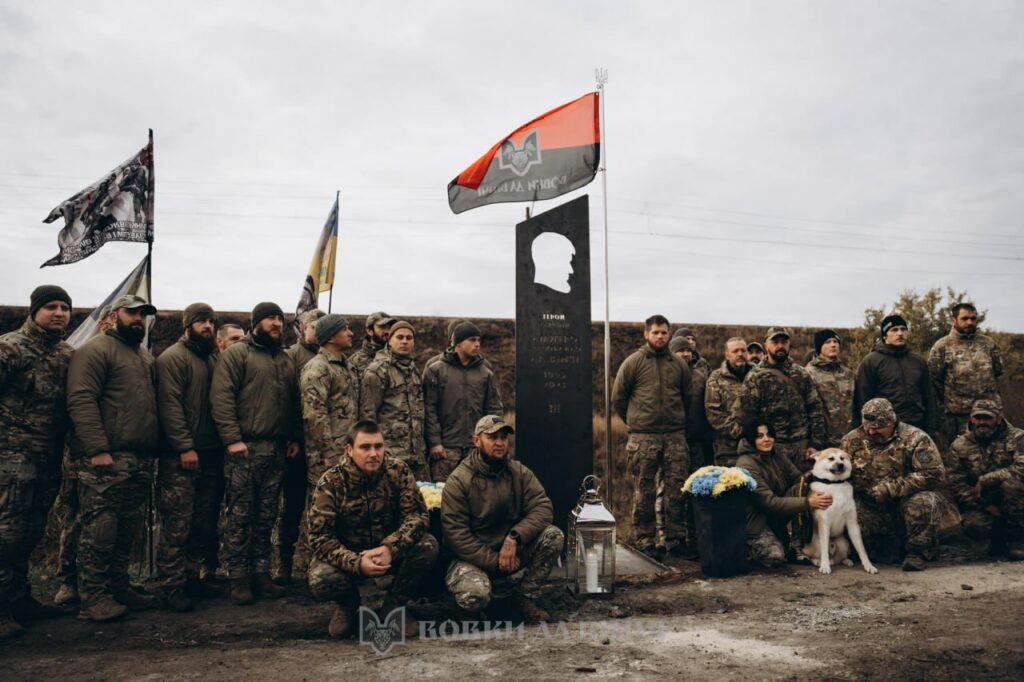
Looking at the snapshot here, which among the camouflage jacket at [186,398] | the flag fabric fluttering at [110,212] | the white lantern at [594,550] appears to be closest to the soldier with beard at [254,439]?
the camouflage jacket at [186,398]

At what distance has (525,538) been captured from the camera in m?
4.85

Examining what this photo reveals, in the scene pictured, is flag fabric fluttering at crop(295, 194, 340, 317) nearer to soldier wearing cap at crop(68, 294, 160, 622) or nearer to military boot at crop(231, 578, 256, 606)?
soldier wearing cap at crop(68, 294, 160, 622)

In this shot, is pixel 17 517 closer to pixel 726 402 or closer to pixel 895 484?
pixel 726 402

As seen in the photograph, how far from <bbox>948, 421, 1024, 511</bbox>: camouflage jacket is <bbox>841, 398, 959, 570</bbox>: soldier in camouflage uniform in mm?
544

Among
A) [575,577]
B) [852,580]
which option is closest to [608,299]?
[575,577]

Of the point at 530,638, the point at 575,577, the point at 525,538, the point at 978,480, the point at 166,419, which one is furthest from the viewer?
the point at 978,480

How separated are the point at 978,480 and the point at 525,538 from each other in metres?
4.59

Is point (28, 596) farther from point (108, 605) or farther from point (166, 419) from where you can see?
point (166, 419)

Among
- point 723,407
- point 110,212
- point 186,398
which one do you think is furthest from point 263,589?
point 723,407

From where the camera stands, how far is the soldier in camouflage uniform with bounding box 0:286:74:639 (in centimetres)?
465

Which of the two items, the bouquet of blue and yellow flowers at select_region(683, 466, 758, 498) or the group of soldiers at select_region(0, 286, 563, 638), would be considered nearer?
the group of soldiers at select_region(0, 286, 563, 638)

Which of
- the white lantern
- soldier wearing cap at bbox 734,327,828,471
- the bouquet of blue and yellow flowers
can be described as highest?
soldier wearing cap at bbox 734,327,828,471

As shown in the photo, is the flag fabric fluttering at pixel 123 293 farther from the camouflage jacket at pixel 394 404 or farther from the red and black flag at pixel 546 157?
the red and black flag at pixel 546 157

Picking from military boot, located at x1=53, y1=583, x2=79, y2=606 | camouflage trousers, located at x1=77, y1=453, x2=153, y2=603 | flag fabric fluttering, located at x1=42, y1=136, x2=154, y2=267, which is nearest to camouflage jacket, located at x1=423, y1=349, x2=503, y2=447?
camouflage trousers, located at x1=77, y1=453, x2=153, y2=603
